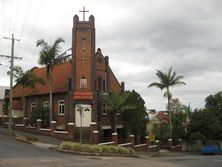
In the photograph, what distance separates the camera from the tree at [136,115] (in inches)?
1927

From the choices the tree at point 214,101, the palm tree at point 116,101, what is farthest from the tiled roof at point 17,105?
the tree at point 214,101

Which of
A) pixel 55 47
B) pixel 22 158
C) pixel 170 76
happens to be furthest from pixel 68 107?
pixel 22 158

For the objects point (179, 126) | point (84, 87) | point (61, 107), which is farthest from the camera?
point (179, 126)

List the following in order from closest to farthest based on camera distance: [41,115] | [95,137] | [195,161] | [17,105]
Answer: [195,161], [95,137], [41,115], [17,105]

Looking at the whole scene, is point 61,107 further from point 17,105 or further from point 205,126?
point 205,126

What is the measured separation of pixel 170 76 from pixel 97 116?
14787 millimetres

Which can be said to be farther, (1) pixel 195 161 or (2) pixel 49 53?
(2) pixel 49 53

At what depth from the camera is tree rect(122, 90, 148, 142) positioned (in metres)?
48.9

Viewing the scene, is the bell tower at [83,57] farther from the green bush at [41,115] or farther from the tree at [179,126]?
the tree at [179,126]

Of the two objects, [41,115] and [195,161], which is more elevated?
[41,115]

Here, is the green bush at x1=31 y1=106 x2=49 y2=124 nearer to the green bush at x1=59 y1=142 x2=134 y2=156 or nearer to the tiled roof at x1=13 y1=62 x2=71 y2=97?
the tiled roof at x1=13 y1=62 x2=71 y2=97

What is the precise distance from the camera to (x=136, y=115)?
49250mm

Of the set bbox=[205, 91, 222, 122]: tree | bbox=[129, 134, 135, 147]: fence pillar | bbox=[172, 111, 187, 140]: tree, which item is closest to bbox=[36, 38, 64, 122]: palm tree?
bbox=[129, 134, 135, 147]: fence pillar

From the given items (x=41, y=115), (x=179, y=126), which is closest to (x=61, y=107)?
(x=41, y=115)
